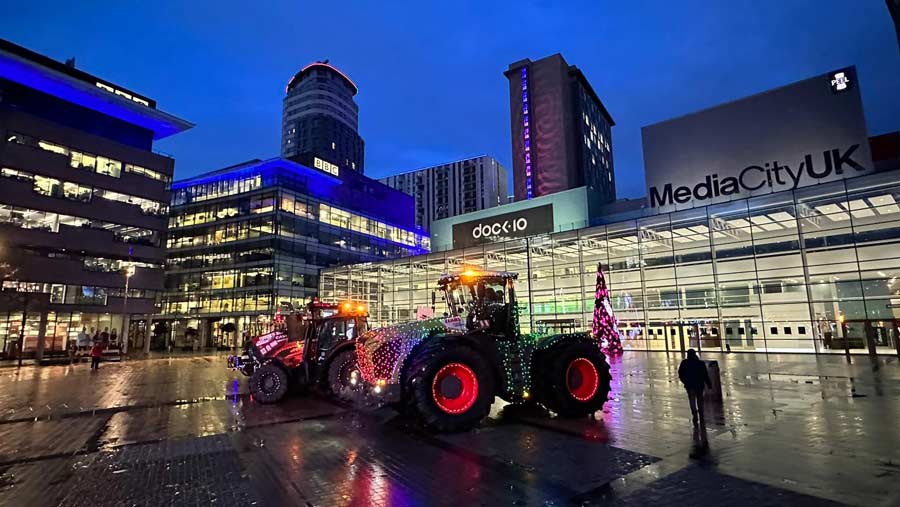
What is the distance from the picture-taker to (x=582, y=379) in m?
9.24

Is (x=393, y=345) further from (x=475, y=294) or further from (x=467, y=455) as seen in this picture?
(x=467, y=455)

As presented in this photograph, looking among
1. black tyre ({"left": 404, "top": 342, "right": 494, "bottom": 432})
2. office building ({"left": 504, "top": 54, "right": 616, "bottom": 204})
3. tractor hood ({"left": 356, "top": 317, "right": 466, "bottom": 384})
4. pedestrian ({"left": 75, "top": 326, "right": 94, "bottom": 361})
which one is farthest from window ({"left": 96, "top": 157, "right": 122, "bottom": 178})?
office building ({"left": 504, "top": 54, "right": 616, "bottom": 204})

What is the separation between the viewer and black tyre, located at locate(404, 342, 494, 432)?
7.44 meters

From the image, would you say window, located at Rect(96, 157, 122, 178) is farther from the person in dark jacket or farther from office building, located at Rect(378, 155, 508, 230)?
office building, located at Rect(378, 155, 508, 230)

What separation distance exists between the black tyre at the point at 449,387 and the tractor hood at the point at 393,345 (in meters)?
0.30

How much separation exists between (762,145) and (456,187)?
105 meters

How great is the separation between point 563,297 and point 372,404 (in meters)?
32.2

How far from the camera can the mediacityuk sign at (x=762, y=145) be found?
92.2 ft

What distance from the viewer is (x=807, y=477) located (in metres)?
5.05

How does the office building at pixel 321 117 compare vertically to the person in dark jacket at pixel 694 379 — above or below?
above

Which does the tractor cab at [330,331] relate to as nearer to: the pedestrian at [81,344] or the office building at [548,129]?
the pedestrian at [81,344]

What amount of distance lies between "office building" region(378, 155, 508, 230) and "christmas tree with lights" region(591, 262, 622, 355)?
9781 centimetres

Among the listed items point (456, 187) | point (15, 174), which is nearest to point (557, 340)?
point (15, 174)

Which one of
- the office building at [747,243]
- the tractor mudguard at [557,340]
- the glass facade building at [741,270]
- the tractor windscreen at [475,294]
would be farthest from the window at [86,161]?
the tractor mudguard at [557,340]
